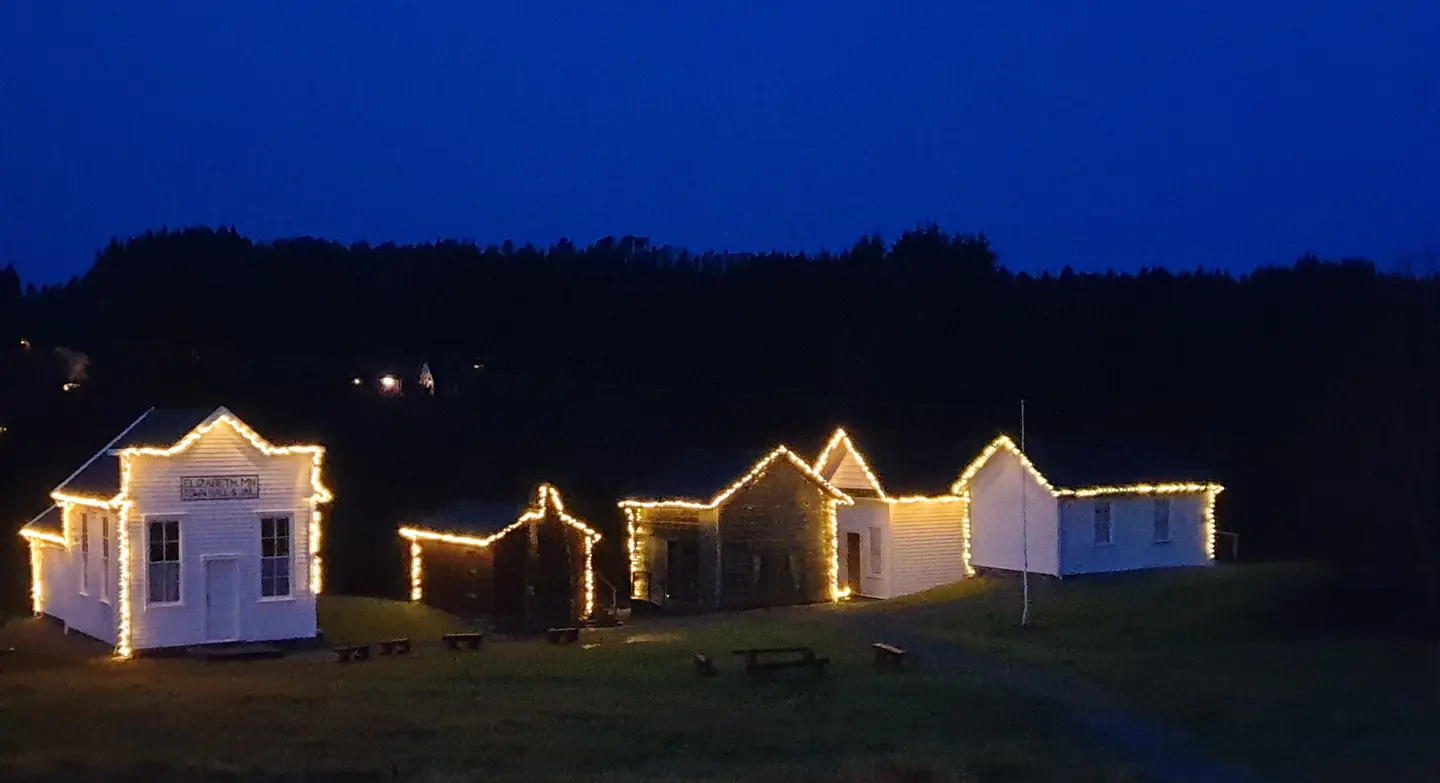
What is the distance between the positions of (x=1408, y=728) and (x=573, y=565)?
859 inches

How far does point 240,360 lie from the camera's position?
6072 cm

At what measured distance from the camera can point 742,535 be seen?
42344mm

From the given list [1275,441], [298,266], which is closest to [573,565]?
[1275,441]

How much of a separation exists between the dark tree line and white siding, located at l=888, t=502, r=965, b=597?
2.40 metres

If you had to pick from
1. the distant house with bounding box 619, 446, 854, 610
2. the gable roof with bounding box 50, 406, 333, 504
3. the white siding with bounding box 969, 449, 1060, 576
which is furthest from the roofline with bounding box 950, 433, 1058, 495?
the gable roof with bounding box 50, 406, 333, 504

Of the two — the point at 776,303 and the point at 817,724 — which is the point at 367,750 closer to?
the point at 817,724

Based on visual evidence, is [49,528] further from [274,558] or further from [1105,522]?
[1105,522]

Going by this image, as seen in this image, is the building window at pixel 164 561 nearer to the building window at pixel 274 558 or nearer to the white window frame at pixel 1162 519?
the building window at pixel 274 558

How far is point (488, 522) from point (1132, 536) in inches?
698

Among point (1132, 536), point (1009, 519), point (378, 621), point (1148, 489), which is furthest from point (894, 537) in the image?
point (378, 621)

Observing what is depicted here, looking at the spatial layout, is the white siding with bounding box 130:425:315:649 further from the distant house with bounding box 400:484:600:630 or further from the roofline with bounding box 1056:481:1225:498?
the roofline with bounding box 1056:481:1225:498

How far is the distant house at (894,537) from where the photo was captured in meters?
44.3

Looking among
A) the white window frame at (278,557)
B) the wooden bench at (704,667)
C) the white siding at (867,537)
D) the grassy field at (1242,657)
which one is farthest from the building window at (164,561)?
the white siding at (867,537)

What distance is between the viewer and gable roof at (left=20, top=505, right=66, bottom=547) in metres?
37.3
